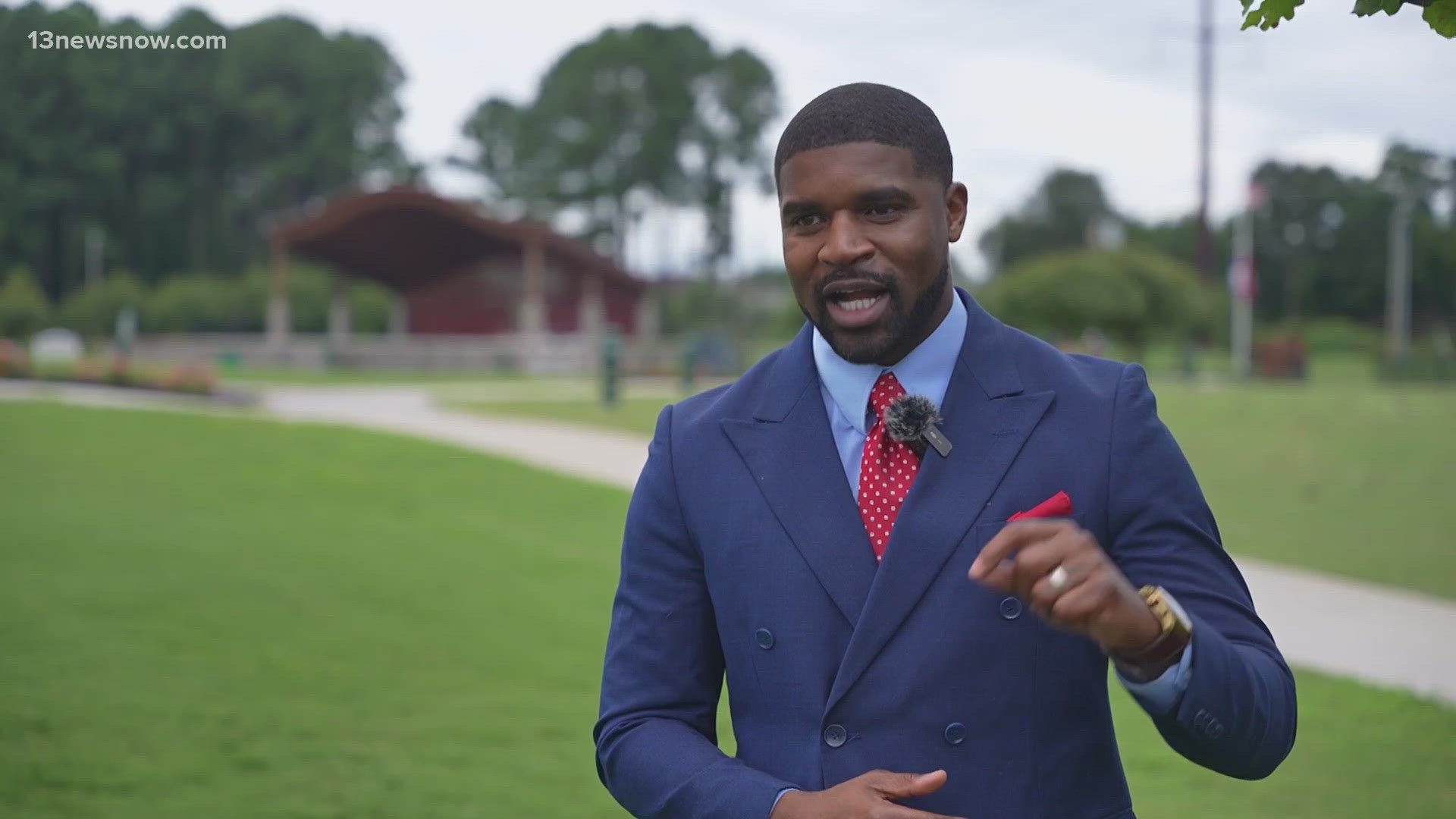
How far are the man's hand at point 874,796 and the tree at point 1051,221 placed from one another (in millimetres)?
63100

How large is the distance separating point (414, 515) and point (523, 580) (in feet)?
10.3

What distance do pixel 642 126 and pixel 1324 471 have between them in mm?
54401

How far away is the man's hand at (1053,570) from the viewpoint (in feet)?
5.45

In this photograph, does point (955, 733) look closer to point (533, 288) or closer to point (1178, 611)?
point (1178, 611)

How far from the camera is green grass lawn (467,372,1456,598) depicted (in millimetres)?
11273

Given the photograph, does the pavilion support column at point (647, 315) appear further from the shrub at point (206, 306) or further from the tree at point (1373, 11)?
the tree at point (1373, 11)

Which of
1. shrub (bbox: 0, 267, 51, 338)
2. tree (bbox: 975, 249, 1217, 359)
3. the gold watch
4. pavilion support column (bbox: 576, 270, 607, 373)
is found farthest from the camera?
pavilion support column (bbox: 576, 270, 607, 373)

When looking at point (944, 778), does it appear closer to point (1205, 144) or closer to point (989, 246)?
point (1205, 144)

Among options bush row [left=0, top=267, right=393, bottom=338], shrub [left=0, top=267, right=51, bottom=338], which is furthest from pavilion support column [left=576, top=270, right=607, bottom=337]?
shrub [left=0, top=267, right=51, bottom=338]

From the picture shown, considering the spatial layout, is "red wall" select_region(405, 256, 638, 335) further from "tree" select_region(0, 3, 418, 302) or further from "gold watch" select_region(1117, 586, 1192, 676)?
"gold watch" select_region(1117, 586, 1192, 676)

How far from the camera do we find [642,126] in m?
68.4

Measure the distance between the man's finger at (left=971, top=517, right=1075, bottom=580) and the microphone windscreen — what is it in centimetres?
41

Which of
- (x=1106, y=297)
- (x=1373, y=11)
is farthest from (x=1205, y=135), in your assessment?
(x=1373, y=11)

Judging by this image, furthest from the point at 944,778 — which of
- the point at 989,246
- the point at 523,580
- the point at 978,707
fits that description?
the point at 989,246
